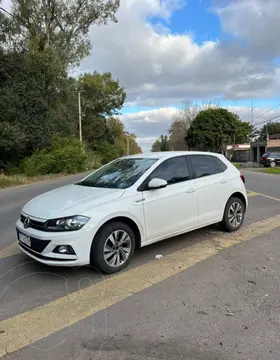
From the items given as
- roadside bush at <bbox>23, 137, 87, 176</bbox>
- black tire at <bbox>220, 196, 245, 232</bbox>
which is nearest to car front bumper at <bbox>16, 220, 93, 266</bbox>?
black tire at <bbox>220, 196, 245, 232</bbox>

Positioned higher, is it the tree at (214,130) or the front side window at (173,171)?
the tree at (214,130)

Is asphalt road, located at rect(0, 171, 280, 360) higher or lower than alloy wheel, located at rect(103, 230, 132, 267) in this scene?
lower

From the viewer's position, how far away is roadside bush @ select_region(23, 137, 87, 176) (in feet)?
→ 82.9

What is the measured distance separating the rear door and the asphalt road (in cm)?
64

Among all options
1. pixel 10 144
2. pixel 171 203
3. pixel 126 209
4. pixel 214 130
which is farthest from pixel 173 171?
pixel 214 130

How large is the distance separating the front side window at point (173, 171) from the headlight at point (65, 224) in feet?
4.61

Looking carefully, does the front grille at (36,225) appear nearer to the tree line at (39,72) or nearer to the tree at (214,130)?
the tree line at (39,72)

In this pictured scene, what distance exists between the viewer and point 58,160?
1054 inches

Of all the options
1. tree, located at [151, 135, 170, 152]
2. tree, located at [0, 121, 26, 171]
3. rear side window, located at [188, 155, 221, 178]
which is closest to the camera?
rear side window, located at [188, 155, 221, 178]

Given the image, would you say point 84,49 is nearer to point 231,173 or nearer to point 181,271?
point 231,173

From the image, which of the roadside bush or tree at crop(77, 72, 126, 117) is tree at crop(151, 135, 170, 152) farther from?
the roadside bush

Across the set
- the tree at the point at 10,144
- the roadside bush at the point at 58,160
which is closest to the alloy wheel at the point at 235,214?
the tree at the point at 10,144

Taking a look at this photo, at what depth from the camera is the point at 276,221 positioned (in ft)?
24.3

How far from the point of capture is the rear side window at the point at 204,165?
601 cm
